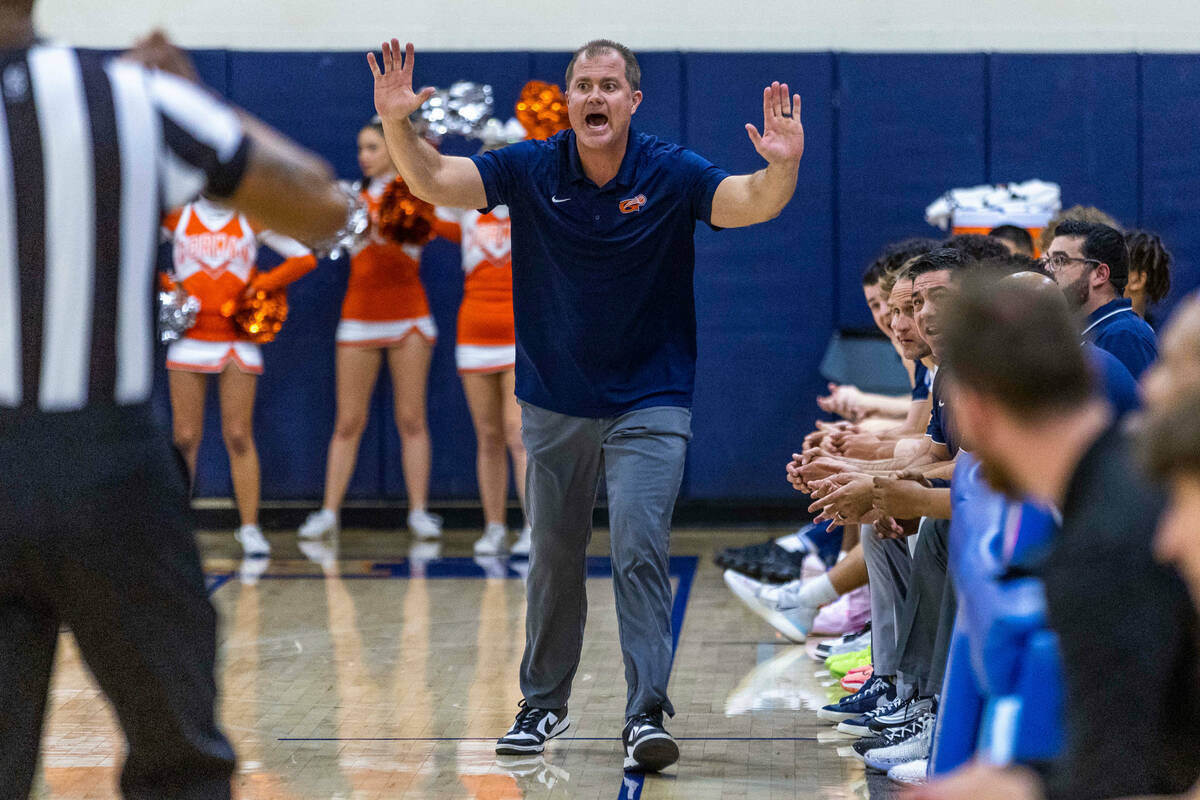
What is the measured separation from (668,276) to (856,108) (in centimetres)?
432

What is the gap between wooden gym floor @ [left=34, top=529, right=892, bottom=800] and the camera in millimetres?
3973

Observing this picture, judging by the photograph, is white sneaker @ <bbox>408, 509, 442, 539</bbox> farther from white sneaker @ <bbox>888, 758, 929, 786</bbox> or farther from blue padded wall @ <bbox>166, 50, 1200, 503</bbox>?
white sneaker @ <bbox>888, 758, 929, 786</bbox>

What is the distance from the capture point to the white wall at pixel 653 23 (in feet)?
27.6

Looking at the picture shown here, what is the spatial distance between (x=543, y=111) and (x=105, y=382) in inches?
189

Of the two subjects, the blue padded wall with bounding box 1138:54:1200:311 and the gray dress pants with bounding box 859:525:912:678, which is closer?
the gray dress pants with bounding box 859:525:912:678

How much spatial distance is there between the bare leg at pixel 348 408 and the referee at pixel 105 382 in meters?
5.61

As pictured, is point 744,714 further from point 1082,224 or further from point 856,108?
point 856,108

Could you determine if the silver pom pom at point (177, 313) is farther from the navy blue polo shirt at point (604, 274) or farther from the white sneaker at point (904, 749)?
the white sneaker at point (904, 749)

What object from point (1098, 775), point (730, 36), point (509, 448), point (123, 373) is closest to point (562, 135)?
point (123, 373)

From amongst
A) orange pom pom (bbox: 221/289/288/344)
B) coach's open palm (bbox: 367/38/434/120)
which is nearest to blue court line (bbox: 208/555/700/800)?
orange pom pom (bbox: 221/289/288/344)

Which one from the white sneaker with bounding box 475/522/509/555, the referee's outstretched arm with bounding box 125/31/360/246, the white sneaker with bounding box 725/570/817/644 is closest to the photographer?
the referee's outstretched arm with bounding box 125/31/360/246

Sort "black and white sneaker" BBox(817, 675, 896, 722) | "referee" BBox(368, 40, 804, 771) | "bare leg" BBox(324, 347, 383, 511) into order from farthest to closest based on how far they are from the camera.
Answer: "bare leg" BBox(324, 347, 383, 511) < "black and white sneaker" BBox(817, 675, 896, 722) < "referee" BBox(368, 40, 804, 771)

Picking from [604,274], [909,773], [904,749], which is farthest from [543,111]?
[909,773]

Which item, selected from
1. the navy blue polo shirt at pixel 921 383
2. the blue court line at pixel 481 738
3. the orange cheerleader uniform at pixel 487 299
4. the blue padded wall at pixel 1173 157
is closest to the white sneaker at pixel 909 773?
the blue court line at pixel 481 738
